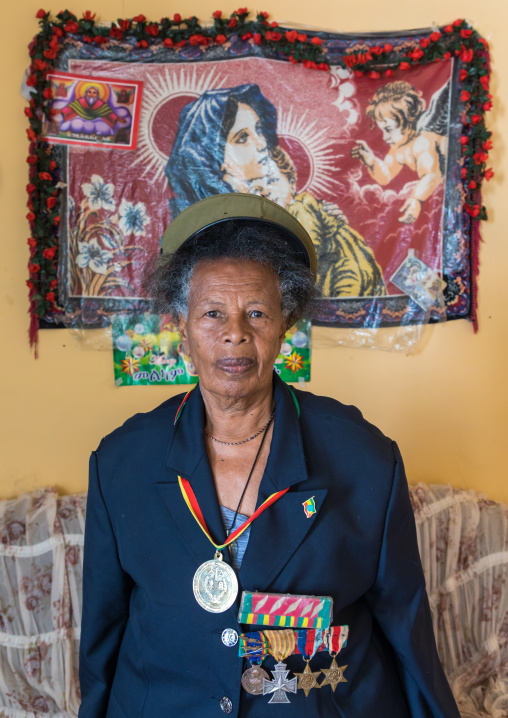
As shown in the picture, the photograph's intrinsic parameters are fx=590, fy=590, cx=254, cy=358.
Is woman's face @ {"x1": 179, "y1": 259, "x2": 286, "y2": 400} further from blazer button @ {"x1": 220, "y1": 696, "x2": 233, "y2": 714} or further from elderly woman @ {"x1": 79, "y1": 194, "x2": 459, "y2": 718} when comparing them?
blazer button @ {"x1": 220, "y1": 696, "x2": 233, "y2": 714}

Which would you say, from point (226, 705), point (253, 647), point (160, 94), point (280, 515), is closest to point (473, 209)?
point (160, 94)

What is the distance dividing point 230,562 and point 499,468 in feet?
5.61

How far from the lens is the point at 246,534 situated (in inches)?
49.9

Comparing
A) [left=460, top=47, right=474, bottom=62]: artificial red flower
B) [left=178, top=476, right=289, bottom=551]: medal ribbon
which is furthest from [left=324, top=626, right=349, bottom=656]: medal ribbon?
[left=460, top=47, right=474, bottom=62]: artificial red flower

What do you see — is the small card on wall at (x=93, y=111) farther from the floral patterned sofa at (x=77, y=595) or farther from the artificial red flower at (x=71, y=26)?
the floral patterned sofa at (x=77, y=595)

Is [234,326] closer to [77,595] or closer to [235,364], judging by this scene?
[235,364]

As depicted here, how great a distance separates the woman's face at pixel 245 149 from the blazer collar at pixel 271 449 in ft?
3.95

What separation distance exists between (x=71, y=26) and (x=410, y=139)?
1362 mm

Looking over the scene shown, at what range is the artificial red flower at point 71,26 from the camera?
2.17 meters

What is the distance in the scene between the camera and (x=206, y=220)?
1.30 meters

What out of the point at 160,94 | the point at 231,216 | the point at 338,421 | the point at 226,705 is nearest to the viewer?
the point at 226,705

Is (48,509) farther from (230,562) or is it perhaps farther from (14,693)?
(230,562)

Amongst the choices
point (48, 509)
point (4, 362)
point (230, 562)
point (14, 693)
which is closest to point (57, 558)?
point (48, 509)

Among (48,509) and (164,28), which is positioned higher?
(164,28)
